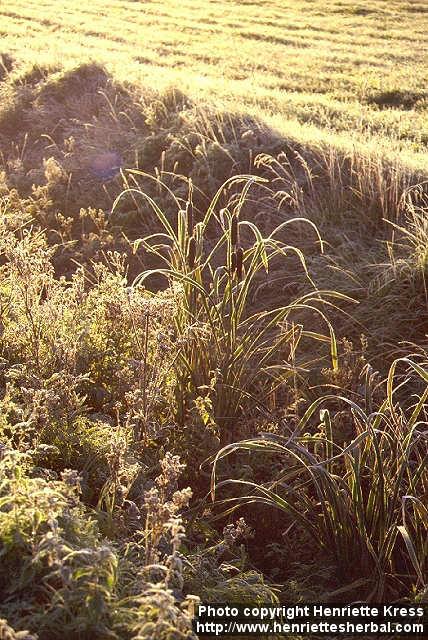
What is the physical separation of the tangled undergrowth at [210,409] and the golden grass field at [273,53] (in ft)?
4.59

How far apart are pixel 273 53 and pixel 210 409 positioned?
14.9m

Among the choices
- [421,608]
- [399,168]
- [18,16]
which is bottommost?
[421,608]

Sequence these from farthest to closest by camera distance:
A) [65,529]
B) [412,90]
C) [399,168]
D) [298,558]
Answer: [412,90]
[399,168]
[298,558]
[65,529]

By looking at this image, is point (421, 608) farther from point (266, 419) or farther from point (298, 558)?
point (266, 419)

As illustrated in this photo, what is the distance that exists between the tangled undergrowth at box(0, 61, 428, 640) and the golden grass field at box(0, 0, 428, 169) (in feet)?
Result: 4.59

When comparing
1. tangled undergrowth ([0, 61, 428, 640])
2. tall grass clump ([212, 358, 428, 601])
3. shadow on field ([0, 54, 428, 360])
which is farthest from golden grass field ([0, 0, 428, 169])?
tall grass clump ([212, 358, 428, 601])

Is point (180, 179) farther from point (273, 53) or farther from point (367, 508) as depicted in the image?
point (273, 53)

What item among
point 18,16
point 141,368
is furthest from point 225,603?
point 18,16

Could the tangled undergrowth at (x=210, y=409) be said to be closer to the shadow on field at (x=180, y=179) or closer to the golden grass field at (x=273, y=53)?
the shadow on field at (x=180, y=179)

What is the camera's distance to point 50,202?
7031mm

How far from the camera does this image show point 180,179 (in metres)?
7.10

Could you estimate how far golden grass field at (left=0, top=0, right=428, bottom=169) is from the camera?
30.4 ft

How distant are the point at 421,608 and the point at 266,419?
4.89ft

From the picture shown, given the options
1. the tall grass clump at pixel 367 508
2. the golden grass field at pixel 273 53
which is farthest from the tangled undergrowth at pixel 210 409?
the golden grass field at pixel 273 53
